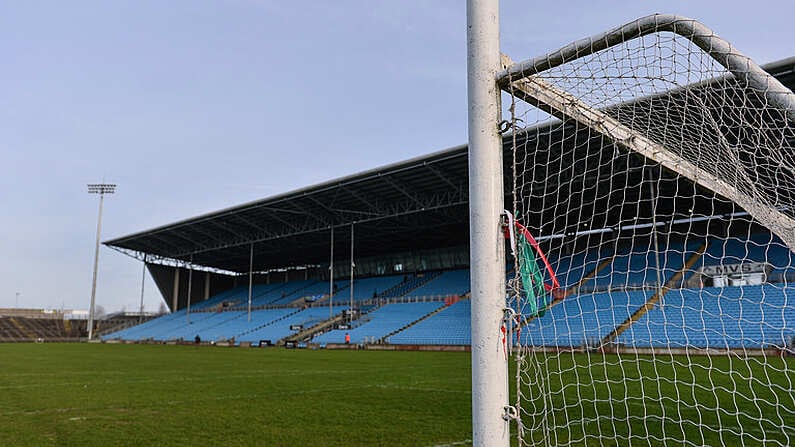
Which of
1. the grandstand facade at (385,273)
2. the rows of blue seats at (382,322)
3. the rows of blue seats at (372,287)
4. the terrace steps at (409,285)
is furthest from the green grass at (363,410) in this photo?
the rows of blue seats at (372,287)

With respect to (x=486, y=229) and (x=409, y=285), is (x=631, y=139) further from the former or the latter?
(x=409, y=285)

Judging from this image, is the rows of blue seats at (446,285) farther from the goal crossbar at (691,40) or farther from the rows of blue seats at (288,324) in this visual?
the goal crossbar at (691,40)

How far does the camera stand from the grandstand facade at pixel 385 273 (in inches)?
736

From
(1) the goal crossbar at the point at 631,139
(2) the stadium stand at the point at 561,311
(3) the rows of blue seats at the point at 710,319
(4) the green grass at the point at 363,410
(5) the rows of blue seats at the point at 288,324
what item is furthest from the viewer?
(5) the rows of blue seats at the point at 288,324

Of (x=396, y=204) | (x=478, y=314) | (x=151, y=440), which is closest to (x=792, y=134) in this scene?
(x=478, y=314)

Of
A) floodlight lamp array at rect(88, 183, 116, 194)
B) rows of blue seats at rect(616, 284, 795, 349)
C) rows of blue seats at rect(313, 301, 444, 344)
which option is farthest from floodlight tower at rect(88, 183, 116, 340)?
rows of blue seats at rect(616, 284, 795, 349)

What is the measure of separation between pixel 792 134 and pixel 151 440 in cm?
574

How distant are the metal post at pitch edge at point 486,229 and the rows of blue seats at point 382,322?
29.6 meters

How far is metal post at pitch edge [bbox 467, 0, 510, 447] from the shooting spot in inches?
107

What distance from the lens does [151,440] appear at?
5.74 metres

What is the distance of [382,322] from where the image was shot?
113 feet

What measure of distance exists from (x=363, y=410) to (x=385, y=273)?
133 feet

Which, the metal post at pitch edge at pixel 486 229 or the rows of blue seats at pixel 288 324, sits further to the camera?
the rows of blue seats at pixel 288 324

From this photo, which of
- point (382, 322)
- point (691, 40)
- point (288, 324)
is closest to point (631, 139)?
point (691, 40)
